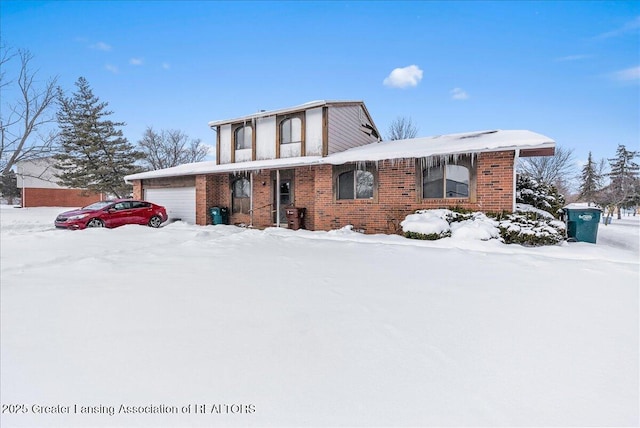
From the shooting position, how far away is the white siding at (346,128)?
40.2 feet

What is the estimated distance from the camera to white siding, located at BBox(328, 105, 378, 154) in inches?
483

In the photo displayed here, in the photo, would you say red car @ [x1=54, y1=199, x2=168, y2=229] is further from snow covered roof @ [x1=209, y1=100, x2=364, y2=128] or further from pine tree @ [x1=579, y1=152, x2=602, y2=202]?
pine tree @ [x1=579, y1=152, x2=602, y2=202]

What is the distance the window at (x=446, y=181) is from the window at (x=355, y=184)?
1.89 metres

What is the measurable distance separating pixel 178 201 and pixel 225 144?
402 centimetres

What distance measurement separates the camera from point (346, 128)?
42.8ft

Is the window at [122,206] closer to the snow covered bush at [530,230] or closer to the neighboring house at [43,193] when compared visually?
the snow covered bush at [530,230]

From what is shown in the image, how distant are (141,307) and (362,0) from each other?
13.6 meters

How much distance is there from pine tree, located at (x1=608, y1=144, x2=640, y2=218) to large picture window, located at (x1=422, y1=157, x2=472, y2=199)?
2564 centimetres

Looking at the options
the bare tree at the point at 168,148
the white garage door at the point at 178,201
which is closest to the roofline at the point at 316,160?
Answer: the white garage door at the point at 178,201

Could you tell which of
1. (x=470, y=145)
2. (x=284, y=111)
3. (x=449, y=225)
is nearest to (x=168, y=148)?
(x=284, y=111)

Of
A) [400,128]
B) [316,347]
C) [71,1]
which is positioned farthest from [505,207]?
[400,128]

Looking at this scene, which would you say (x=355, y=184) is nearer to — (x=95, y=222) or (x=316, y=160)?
(x=316, y=160)

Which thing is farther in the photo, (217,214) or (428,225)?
(217,214)

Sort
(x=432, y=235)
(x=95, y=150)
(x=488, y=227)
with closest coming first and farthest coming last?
(x=488, y=227)
(x=432, y=235)
(x=95, y=150)
